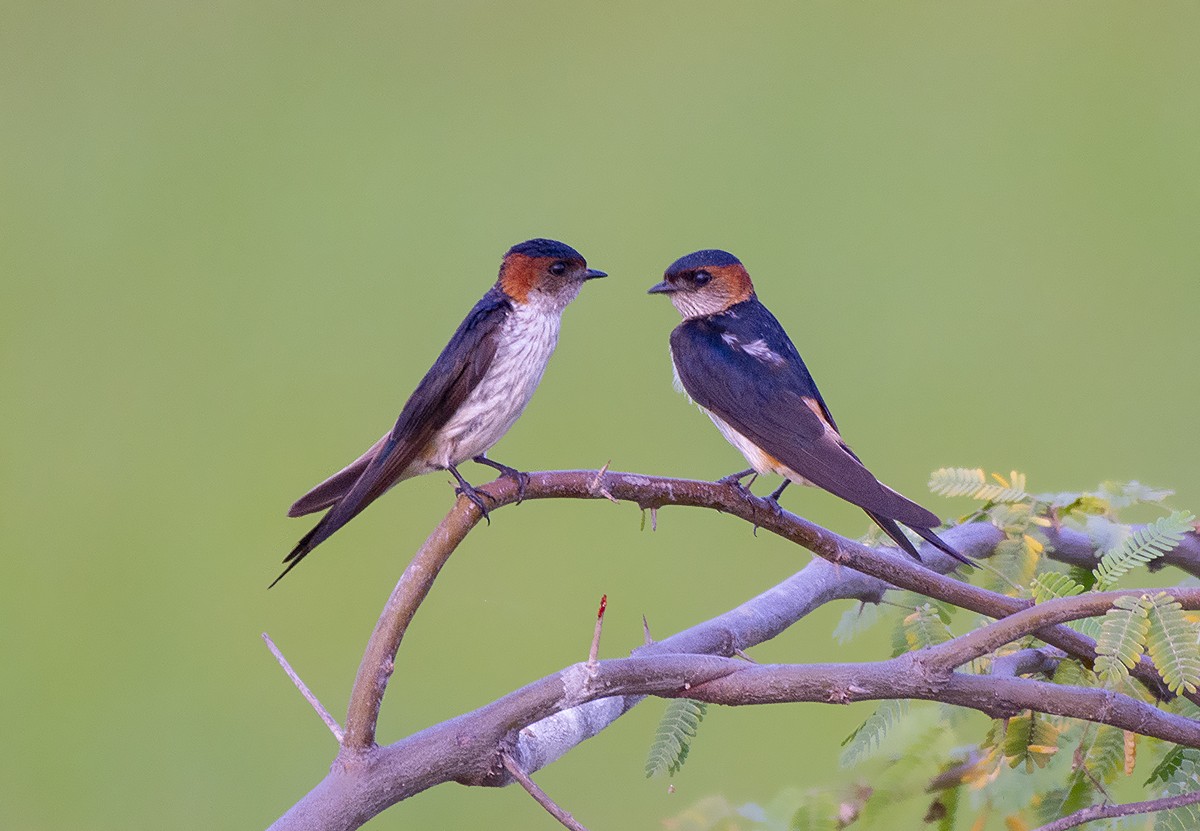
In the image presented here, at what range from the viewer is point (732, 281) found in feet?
6.97

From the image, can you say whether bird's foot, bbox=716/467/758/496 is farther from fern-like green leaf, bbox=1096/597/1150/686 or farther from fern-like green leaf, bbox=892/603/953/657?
fern-like green leaf, bbox=1096/597/1150/686

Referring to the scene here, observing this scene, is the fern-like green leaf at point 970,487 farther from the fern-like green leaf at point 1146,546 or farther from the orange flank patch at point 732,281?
the orange flank patch at point 732,281

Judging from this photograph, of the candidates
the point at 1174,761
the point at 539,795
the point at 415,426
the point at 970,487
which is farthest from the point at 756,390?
the point at 539,795

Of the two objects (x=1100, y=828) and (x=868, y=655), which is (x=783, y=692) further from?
(x=868, y=655)

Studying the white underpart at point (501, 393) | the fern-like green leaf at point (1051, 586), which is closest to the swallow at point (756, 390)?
the fern-like green leaf at point (1051, 586)

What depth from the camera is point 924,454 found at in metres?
4.55

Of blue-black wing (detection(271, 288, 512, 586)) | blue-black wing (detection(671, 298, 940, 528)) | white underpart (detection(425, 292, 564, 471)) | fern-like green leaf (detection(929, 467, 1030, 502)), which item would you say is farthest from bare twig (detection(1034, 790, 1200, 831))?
white underpart (detection(425, 292, 564, 471))

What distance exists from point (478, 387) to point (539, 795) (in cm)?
77

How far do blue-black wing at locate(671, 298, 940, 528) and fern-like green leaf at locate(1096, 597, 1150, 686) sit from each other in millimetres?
291

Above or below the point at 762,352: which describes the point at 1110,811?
below

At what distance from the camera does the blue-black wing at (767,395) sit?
160 centimetres

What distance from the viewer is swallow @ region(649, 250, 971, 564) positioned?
1554 mm

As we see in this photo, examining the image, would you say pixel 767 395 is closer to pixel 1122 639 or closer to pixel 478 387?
pixel 478 387

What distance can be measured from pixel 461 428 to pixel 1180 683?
0.92 metres
